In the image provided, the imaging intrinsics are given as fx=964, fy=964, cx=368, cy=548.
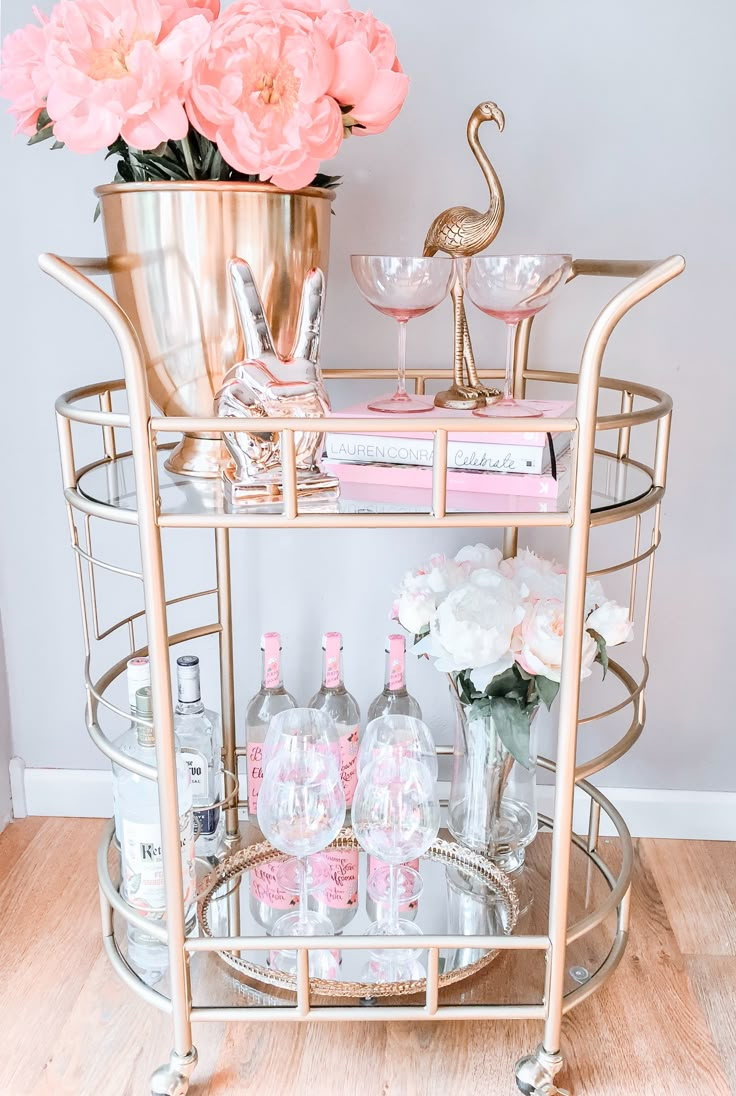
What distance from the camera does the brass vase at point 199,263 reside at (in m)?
0.95

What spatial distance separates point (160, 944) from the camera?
1.21m

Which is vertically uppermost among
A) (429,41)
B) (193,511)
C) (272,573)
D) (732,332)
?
(429,41)

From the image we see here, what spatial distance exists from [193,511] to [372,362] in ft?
1.68

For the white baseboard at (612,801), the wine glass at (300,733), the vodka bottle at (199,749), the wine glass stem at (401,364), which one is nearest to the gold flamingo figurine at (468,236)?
the wine glass stem at (401,364)

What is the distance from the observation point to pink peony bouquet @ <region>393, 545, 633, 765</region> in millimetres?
1025

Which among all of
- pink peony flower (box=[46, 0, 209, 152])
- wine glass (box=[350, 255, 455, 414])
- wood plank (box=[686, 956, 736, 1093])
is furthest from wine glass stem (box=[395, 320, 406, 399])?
wood plank (box=[686, 956, 736, 1093])

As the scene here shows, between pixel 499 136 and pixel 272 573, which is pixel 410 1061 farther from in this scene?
pixel 499 136

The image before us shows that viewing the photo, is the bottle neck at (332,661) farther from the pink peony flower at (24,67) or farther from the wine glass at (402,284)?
the pink peony flower at (24,67)

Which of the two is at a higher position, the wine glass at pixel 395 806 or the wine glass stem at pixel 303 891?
the wine glass at pixel 395 806

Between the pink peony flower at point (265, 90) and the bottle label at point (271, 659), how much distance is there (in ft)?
1.88

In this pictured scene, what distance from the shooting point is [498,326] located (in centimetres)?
132

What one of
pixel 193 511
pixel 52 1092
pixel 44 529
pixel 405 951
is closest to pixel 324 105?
pixel 193 511

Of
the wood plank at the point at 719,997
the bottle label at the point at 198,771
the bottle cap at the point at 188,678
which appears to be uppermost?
the bottle cap at the point at 188,678

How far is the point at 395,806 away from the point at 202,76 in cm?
73
